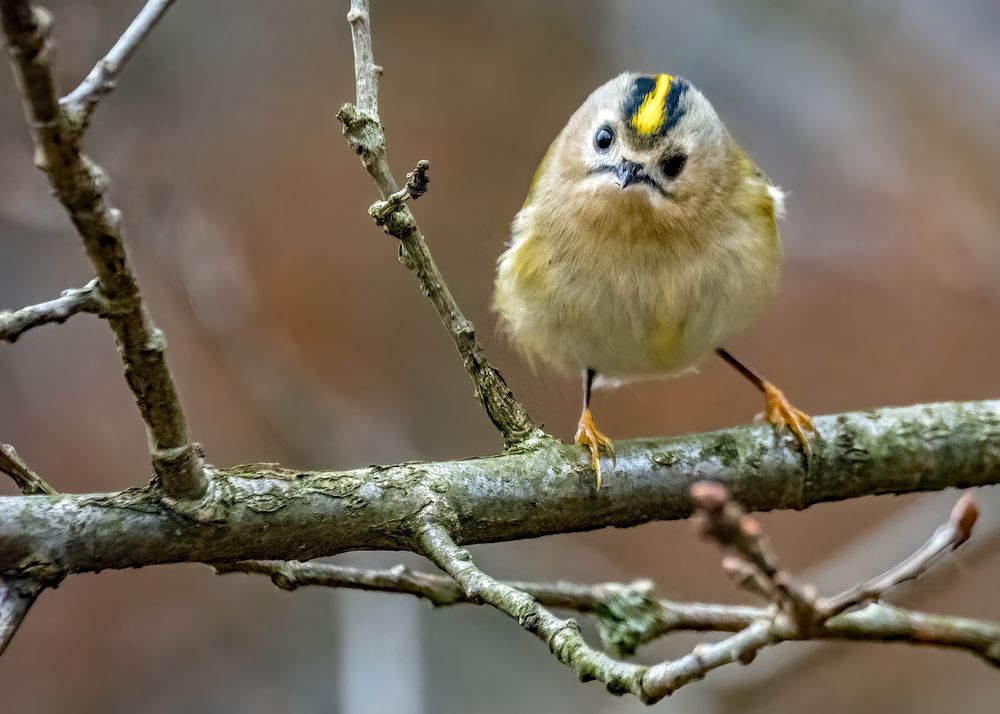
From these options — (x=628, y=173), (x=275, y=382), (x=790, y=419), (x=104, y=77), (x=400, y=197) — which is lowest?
(x=104, y=77)

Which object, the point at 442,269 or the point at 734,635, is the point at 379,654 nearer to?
the point at 442,269

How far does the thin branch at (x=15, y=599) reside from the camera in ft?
3.93

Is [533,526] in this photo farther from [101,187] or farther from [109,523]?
[101,187]

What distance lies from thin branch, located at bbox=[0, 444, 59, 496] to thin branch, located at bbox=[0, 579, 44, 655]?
0.52ft

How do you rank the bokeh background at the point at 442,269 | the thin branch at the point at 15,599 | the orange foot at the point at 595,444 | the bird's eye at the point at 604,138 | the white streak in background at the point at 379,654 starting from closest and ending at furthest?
1. the thin branch at the point at 15,599
2. the orange foot at the point at 595,444
3. the bird's eye at the point at 604,138
4. the white streak in background at the point at 379,654
5. the bokeh background at the point at 442,269

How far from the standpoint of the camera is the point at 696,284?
209 centimetres

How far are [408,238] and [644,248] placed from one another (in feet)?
2.12

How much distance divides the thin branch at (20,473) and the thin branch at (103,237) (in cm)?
22

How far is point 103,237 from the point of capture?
1009 millimetres

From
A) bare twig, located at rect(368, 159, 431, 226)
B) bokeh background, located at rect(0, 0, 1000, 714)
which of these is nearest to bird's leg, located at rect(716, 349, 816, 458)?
bare twig, located at rect(368, 159, 431, 226)

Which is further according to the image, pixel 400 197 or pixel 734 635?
pixel 400 197

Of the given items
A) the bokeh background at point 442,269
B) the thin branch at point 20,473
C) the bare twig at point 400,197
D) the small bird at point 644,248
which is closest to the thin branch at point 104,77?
the bare twig at point 400,197

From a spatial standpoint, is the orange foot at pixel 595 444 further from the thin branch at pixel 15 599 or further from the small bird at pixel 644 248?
the thin branch at pixel 15 599

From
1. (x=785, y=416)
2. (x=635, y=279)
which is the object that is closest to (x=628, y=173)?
(x=635, y=279)
